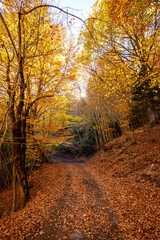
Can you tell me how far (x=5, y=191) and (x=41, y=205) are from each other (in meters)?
5.48

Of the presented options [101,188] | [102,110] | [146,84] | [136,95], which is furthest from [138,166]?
[102,110]

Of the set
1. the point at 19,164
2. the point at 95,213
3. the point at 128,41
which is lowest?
→ the point at 95,213

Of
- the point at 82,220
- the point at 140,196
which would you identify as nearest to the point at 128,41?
the point at 140,196

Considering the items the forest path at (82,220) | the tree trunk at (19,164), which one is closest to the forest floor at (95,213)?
the forest path at (82,220)

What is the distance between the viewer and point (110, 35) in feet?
27.5

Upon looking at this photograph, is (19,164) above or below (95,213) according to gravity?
above

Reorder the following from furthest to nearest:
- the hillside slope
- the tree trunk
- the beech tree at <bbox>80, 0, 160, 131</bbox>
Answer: the beech tree at <bbox>80, 0, 160, 131</bbox> → the tree trunk → the hillside slope

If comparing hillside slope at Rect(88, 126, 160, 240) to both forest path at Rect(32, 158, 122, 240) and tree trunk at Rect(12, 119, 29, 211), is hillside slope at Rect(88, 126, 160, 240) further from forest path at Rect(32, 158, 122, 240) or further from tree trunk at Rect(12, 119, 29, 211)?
tree trunk at Rect(12, 119, 29, 211)

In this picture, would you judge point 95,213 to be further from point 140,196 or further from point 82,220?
point 140,196

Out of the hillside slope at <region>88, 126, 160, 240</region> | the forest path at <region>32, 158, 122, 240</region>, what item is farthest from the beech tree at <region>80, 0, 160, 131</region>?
the forest path at <region>32, 158, 122, 240</region>

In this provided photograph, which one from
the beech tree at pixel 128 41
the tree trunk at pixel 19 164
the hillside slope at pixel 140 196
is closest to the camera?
the hillside slope at pixel 140 196

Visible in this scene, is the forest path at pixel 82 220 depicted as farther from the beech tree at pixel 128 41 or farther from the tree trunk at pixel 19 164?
the beech tree at pixel 128 41

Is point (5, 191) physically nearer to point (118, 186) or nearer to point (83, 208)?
point (83, 208)

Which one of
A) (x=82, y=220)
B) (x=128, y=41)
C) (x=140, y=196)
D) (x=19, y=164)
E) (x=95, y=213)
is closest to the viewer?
(x=82, y=220)
